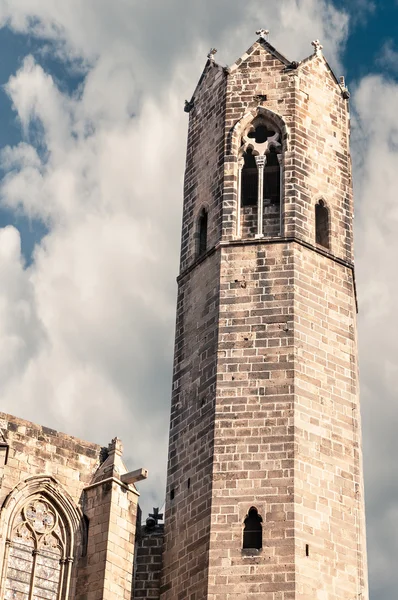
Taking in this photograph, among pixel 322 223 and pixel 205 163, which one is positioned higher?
pixel 205 163

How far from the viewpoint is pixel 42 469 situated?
26.9 meters

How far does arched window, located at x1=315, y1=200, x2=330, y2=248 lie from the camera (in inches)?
1206

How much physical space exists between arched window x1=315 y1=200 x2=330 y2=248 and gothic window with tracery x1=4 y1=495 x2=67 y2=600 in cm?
872

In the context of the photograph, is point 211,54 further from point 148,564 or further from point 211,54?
point 148,564

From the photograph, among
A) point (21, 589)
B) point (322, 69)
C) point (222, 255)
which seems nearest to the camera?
point (21, 589)

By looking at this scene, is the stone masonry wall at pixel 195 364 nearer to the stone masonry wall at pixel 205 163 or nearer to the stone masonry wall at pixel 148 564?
the stone masonry wall at pixel 205 163

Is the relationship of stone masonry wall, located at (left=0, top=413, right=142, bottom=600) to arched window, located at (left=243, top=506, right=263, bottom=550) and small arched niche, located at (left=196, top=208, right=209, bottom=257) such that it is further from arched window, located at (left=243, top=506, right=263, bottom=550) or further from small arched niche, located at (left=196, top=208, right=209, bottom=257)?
small arched niche, located at (left=196, top=208, right=209, bottom=257)

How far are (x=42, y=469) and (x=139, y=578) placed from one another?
312 cm

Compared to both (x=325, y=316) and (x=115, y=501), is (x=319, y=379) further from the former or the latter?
(x=115, y=501)

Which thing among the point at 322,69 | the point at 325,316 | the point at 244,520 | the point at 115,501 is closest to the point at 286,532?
the point at 244,520

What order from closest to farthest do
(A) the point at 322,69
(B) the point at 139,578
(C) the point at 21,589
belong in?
(C) the point at 21,589 → (B) the point at 139,578 → (A) the point at 322,69

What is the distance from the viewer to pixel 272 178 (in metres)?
31.3

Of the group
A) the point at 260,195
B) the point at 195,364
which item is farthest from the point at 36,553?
the point at 260,195

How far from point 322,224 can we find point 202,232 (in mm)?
2797
